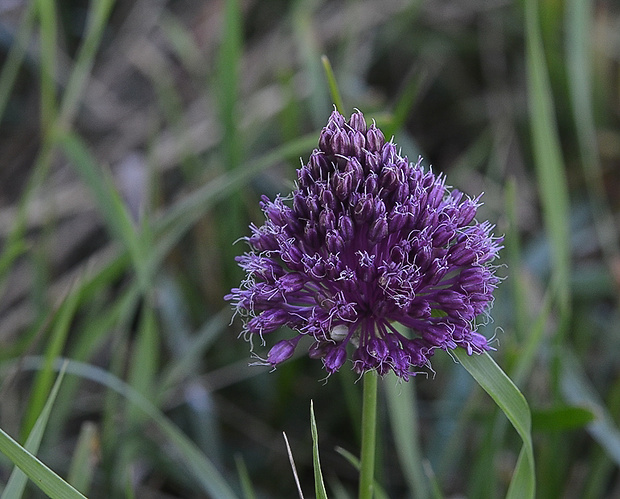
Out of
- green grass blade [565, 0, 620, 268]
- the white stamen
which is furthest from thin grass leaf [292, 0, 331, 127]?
the white stamen

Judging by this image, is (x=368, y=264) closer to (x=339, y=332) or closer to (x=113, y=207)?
(x=339, y=332)

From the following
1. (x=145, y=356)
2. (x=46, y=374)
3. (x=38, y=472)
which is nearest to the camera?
(x=38, y=472)

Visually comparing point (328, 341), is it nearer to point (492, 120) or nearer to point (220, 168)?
point (220, 168)

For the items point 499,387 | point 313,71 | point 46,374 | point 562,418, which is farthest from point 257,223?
point 499,387

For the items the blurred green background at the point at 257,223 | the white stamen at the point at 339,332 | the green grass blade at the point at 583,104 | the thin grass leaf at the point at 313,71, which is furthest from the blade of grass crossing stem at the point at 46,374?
the green grass blade at the point at 583,104

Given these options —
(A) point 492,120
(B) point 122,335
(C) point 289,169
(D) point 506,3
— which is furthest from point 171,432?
(D) point 506,3

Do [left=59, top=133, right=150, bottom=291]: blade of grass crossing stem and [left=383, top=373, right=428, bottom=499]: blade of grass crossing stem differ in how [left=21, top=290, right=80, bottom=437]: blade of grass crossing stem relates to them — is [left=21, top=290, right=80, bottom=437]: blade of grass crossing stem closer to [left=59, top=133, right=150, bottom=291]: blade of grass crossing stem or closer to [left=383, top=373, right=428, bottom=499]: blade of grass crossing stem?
[left=59, top=133, right=150, bottom=291]: blade of grass crossing stem
